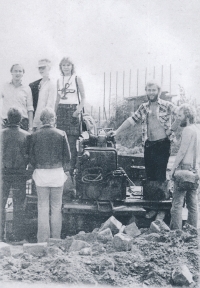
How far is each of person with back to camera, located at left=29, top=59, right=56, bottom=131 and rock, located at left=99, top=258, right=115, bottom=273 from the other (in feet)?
9.41

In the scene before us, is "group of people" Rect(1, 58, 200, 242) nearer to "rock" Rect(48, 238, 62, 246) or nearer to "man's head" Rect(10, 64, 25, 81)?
"man's head" Rect(10, 64, 25, 81)

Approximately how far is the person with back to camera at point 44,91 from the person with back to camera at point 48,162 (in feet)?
3.36

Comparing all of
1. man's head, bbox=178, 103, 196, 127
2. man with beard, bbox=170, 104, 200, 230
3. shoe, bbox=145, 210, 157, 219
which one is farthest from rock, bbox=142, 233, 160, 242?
man's head, bbox=178, 103, 196, 127

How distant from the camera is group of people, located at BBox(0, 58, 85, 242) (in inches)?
206

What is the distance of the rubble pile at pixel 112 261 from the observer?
12.8ft

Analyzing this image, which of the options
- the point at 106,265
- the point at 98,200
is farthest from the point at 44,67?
the point at 106,265

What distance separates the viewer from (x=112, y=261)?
13.5 ft

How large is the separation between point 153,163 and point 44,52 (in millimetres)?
2541

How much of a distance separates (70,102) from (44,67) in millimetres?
685

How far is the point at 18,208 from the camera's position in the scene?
18.5 ft

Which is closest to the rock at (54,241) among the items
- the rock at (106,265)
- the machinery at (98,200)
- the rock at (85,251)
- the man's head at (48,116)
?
the rock at (85,251)

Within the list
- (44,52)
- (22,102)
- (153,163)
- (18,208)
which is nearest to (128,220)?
(153,163)

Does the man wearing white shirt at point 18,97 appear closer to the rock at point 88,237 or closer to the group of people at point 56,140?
the group of people at point 56,140

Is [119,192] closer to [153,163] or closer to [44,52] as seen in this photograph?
[153,163]
